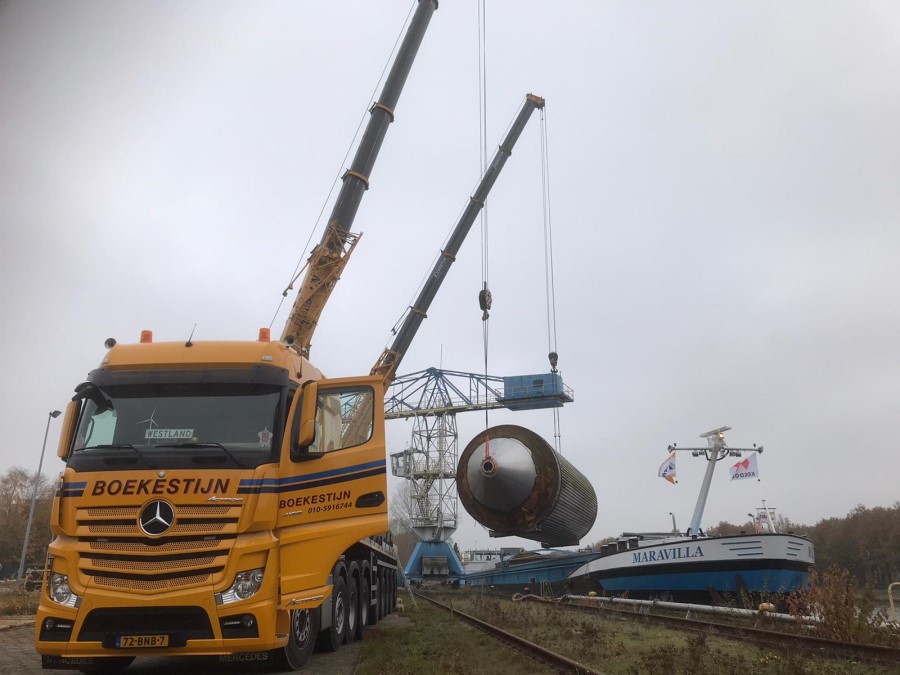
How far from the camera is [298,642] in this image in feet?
23.3

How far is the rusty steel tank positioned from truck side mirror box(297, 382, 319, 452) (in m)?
9.17

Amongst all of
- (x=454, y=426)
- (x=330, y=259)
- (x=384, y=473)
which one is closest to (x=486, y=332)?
(x=330, y=259)

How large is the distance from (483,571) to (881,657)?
2216 cm

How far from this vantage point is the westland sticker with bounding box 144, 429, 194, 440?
6605mm

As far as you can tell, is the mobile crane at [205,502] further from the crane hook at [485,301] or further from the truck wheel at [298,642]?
the crane hook at [485,301]

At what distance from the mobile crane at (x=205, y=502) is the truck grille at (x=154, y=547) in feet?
0.04

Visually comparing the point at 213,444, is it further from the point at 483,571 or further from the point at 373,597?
the point at 483,571

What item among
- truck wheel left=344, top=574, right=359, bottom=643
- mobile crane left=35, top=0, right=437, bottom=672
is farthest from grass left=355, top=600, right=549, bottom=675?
mobile crane left=35, top=0, right=437, bottom=672

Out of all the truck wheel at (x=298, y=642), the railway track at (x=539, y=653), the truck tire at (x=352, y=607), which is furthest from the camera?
the truck tire at (x=352, y=607)

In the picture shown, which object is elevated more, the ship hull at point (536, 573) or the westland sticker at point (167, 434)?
the westland sticker at point (167, 434)

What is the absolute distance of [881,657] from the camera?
282 inches

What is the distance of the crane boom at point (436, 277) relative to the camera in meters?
20.2

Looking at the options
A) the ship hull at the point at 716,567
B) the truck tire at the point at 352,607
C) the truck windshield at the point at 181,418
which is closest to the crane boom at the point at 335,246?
the truck tire at the point at 352,607

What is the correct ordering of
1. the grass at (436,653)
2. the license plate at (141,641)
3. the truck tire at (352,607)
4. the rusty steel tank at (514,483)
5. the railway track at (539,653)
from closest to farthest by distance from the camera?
1. the license plate at (141,641)
2. the railway track at (539,653)
3. the grass at (436,653)
4. the truck tire at (352,607)
5. the rusty steel tank at (514,483)
